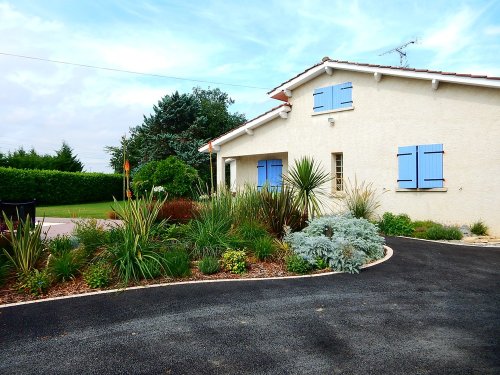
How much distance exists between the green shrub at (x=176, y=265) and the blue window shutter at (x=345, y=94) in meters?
9.71

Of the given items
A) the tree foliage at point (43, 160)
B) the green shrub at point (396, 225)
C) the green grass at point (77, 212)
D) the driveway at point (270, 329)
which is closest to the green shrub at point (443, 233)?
the green shrub at point (396, 225)

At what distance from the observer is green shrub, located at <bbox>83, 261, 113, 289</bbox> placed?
5672 millimetres

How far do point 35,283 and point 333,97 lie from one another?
1186 cm

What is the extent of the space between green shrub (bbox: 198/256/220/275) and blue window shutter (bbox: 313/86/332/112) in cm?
967

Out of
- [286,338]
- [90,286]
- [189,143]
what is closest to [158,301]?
[90,286]

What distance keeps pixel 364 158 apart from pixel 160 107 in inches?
800

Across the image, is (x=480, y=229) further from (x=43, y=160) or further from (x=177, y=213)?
(x=43, y=160)

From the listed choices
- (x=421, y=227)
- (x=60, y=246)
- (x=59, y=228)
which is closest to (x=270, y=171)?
(x=421, y=227)

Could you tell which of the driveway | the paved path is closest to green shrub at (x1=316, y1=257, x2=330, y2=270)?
the driveway

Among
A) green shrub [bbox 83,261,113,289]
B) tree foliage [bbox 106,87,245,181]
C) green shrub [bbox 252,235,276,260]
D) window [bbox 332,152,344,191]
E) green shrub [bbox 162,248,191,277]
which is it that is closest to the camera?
green shrub [bbox 83,261,113,289]

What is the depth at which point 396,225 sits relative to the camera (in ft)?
37.6

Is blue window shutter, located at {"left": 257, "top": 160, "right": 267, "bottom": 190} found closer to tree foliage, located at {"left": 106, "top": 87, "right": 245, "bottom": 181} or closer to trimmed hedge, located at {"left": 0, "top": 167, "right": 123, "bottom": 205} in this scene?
trimmed hedge, located at {"left": 0, "top": 167, "right": 123, "bottom": 205}

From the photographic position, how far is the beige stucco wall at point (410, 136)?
34.8 feet

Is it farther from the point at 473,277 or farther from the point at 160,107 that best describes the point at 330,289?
the point at 160,107
